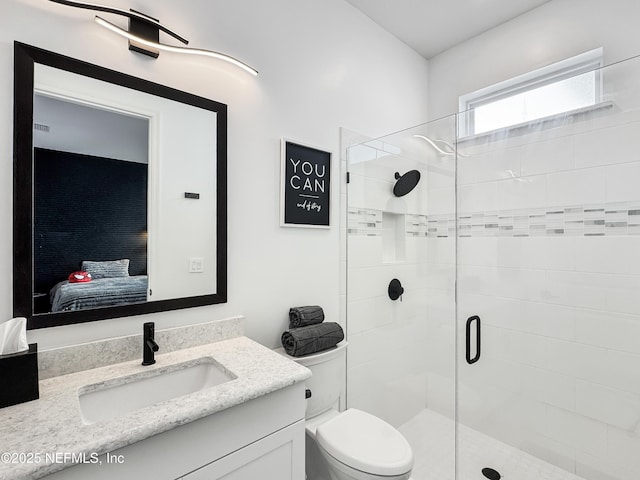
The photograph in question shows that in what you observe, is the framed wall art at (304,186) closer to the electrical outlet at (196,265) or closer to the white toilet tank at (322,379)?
the electrical outlet at (196,265)

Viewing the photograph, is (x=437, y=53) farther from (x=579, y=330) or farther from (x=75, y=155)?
(x=75, y=155)

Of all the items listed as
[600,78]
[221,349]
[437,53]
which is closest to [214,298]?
[221,349]

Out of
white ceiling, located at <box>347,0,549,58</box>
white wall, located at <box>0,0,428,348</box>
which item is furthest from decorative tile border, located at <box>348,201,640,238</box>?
white ceiling, located at <box>347,0,549,58</box>

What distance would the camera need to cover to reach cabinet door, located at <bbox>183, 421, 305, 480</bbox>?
0.96 m

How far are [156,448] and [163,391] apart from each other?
388mm

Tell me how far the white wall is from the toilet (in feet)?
1.04

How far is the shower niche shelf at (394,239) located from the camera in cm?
221

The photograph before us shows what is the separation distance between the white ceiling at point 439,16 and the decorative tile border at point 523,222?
1322 mm

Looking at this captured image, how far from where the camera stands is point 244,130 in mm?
1610

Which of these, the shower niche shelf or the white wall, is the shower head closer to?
the shower niche shelf

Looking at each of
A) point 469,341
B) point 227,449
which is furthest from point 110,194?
point 469,341

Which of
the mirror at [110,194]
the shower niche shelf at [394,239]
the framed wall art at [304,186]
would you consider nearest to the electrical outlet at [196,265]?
the mirror at [110,194]

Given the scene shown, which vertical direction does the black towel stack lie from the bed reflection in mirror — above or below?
below

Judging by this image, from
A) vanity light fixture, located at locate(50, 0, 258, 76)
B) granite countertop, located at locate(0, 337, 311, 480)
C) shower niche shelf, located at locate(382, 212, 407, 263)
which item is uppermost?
vanity light fixture, located at locate(50, 0, 258, 76)
